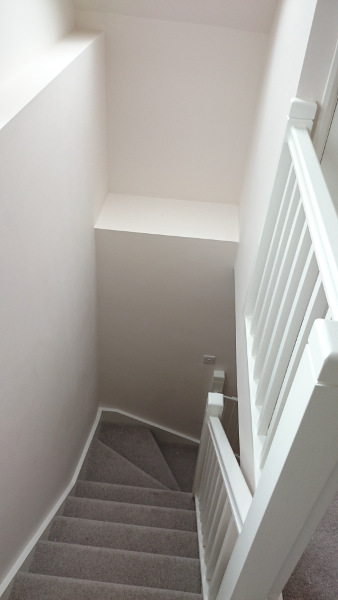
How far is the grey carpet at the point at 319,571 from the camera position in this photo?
2.07 metres

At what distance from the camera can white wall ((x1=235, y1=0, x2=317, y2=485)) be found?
2.06 m

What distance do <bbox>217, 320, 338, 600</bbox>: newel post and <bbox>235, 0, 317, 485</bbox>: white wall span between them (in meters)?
0.44

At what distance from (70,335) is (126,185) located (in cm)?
135

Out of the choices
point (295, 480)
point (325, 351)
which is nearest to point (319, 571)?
point (295, 480)

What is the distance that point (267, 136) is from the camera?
2609mm

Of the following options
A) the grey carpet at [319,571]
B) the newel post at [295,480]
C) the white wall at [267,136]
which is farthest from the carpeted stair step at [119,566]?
the newel post at [295,480]

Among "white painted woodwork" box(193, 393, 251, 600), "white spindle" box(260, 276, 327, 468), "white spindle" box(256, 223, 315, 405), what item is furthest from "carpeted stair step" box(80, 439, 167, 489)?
"white spindle" box(260, 276, 327, 468)

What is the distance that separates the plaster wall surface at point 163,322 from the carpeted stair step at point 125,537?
1500 mm

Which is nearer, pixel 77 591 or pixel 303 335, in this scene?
pixel 303 335

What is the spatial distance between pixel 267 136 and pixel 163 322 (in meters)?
1.81

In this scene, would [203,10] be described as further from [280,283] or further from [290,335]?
[290,335]

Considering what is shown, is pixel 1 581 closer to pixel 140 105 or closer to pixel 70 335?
pixel 70 335

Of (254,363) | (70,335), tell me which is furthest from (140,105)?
(254,363)

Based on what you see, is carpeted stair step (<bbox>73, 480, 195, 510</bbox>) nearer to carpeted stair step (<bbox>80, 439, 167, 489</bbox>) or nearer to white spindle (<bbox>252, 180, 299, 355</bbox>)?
carpeted stair step (<bbox>80, 439, 167, 489</bbox>)
